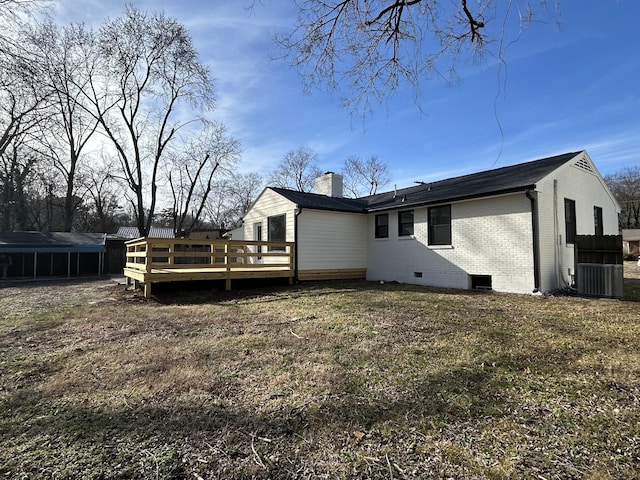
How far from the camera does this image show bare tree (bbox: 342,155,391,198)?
3725cm

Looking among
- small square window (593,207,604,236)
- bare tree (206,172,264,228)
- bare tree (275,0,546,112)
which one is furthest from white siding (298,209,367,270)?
bare tree (206,172,264,228)

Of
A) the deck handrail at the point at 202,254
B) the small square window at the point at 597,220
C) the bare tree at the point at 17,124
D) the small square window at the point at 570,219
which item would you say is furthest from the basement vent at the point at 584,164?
the bare tree at the point at 17,124

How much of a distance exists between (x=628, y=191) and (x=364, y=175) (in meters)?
31.9

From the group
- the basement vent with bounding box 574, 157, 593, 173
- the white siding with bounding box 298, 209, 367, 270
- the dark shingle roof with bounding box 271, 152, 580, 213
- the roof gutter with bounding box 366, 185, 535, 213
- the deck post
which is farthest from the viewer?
the white siding with bounding box 298, 209, 367, 270

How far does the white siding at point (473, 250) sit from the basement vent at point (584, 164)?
344 centimetres

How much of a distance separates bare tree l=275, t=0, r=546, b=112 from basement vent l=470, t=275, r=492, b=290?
719 cm

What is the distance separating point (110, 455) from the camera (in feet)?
6.91

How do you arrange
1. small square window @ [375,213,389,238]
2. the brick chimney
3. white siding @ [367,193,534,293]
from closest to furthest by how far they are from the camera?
white siding @ [367,193,534,293], small square window @ [375,213,389,238], the brick chimney

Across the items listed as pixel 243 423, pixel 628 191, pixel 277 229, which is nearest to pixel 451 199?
pixel 277 229

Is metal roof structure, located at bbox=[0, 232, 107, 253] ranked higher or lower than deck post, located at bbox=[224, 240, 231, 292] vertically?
higher

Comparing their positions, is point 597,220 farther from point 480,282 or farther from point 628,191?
point 628,191

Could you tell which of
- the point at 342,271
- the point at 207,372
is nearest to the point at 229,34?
the point at 207,372

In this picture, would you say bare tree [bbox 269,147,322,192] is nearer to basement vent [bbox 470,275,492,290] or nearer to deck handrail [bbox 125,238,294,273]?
deck handrail [bbox 125,238,294,273]

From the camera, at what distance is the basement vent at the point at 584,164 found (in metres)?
10.5
